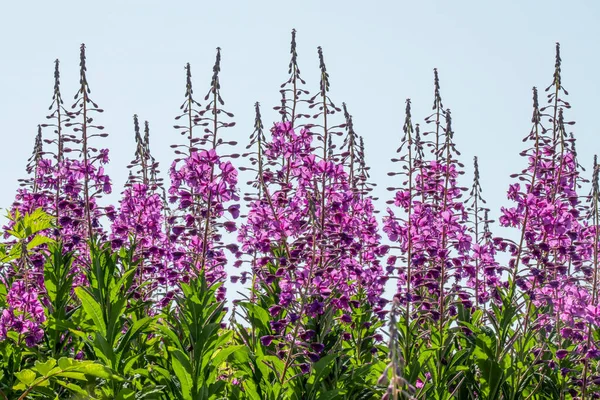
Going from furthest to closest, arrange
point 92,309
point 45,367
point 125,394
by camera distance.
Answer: point 92,309 < point 125,394 < point 45,367

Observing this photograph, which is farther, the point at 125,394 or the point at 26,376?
the point at 125,394

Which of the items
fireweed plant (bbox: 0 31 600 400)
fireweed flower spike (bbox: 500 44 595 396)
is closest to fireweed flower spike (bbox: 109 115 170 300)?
fireweed plant (bbox: 0 31 600 400)

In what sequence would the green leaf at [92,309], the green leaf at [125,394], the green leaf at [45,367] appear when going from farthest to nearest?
the green leaf at [92,309], the green leaf at [125,394], the green leaf at [45,367]

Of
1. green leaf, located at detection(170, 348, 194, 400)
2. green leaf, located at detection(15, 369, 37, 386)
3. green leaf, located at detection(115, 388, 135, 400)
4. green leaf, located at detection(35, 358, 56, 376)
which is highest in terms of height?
green leaf, located at detection(35, 358, 56, 376)

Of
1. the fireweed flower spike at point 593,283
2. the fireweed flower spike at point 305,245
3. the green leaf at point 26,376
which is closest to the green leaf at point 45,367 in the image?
the green leaf at point 26,376

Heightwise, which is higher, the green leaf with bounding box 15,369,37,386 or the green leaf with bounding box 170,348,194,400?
the green leaf with bounding box 15,369,37,386

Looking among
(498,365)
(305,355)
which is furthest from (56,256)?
(498,365)

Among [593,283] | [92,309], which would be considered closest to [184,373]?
[92,309]

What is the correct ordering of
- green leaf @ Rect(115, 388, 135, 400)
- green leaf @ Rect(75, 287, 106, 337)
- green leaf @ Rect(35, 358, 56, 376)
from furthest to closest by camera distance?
green leaf @ Rect(75, 287, 106, 337) < green leaf @ Rect(115, 388, 135, 400) < green leaf @ Rect(35, 358, 56, 376)

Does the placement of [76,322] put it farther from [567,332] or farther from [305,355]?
[567,332]

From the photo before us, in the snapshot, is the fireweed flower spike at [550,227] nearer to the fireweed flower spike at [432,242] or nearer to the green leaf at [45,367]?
the fireweed flower spike at [432,242]

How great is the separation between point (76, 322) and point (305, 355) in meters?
2.74

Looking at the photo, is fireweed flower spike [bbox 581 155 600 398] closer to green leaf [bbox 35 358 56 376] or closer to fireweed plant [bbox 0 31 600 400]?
fireweed plant [bbox 0 31 600 400]

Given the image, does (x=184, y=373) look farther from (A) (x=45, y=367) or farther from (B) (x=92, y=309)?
(A) (x=45, y=367)
